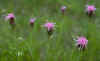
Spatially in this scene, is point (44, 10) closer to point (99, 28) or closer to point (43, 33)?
point (43, 33)

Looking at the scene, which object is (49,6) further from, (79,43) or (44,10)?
(79,43)

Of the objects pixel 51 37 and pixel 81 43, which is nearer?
pixel 81 43

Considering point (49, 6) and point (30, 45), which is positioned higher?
point (49, 6)

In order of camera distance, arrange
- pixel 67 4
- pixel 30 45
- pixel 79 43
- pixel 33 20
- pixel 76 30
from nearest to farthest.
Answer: pixel 79 43, pixel 30 45, pixel 33 20, pixel 76 30, pixel 67 4

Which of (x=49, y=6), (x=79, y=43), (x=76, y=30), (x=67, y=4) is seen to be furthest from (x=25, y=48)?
(x=49, y=6)

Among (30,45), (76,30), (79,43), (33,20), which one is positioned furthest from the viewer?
(76,30)

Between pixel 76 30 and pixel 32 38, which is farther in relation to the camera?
pixel 76 30

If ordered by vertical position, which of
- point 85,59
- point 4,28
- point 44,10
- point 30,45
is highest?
point 44,10

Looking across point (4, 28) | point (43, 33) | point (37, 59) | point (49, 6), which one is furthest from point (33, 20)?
point (49, 6)
